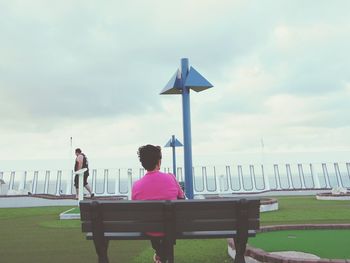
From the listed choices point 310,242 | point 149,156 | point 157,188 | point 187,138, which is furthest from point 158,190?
point 187,138

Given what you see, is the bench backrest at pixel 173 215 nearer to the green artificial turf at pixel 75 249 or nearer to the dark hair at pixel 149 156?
the dark hair at pixel 149 156

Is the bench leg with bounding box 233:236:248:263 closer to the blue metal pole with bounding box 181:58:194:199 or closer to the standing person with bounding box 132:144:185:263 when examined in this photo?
the standing person with bounding box 132:144:185:263

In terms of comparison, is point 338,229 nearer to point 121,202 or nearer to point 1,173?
point 121,202

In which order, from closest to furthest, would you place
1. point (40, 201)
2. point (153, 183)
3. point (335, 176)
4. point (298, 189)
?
point (153, 183), point (40, 201), point (298, 189), point (335, 176)

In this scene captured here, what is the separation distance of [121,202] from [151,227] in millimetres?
357

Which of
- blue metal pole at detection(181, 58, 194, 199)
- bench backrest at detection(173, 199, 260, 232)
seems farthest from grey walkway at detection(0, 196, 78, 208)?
bench backrest at detection(173, 199, 260, 232)

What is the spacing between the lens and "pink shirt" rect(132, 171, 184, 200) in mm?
4082

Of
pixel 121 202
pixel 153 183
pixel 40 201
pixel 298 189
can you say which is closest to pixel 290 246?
pixel 153 183

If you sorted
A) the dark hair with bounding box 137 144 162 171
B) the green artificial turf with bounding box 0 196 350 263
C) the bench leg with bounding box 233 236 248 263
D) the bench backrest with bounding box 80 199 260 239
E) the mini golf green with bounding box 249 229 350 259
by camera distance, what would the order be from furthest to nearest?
the green artificial turf with bounding box 0 196 350 263 → the mini golf green with bounding box 249 229 350 259 → the dark hair with bounding box 137 144 162 171 → the bench leg with bounding box 233 236 248 263 → the bench backrest with bounding box 80 199 260 239

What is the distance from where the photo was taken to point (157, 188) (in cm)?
409

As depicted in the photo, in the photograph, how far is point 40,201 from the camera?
1862cm

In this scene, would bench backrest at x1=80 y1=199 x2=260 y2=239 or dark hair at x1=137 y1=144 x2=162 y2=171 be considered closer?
bench backrest at x1=80 y1=199 x2=260 y2=239

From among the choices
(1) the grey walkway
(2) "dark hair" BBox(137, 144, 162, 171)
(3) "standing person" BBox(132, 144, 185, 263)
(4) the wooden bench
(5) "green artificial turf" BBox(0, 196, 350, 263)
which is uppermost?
(1) the grey walkway

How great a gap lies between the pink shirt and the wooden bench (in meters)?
0.35
